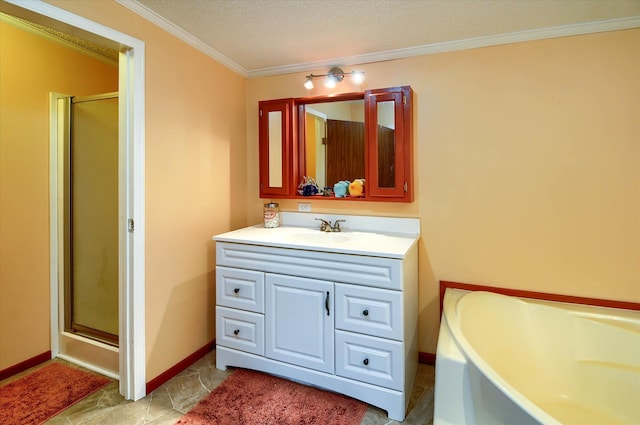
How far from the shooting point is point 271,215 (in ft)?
8.23

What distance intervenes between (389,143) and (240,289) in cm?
138

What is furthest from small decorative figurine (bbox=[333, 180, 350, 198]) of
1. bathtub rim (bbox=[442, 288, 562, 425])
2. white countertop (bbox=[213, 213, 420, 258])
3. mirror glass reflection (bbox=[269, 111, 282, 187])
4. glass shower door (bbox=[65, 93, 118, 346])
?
glass shower door (bbox=[65, 93, 118, 346])

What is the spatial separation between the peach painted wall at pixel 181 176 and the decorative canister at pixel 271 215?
306mm

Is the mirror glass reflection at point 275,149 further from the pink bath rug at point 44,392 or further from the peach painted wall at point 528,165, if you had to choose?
the pink bath rug at point 44,392

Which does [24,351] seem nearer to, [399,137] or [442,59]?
[399,137]

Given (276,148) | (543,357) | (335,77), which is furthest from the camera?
(276,148)

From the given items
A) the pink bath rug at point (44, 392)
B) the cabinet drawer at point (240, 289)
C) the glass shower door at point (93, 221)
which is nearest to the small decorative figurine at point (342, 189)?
the cabinet drawer at point (240, 289)

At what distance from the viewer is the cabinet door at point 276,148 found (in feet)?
8.16

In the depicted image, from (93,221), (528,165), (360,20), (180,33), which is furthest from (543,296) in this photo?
(93,221)

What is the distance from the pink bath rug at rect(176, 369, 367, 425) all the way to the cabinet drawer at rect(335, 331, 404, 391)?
0.59 feet

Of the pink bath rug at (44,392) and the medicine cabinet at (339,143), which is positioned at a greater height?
the medicine cabinet at (339,143)

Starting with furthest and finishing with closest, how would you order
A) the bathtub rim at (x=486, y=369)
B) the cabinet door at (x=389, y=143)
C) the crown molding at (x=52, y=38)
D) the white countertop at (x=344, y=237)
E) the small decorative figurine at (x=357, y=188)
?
the small decorative figurine at (x=357, y=188) < the cabinet door at (x=389, y=143) < the crown molding at (x=52, y=38) < the white countertop at (x=344, y=237) < the bathtub rim at (x=486, y=369)

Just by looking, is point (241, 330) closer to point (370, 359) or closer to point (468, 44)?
point (370, 359)

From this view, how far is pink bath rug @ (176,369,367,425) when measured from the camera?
→ 169 centimetres
